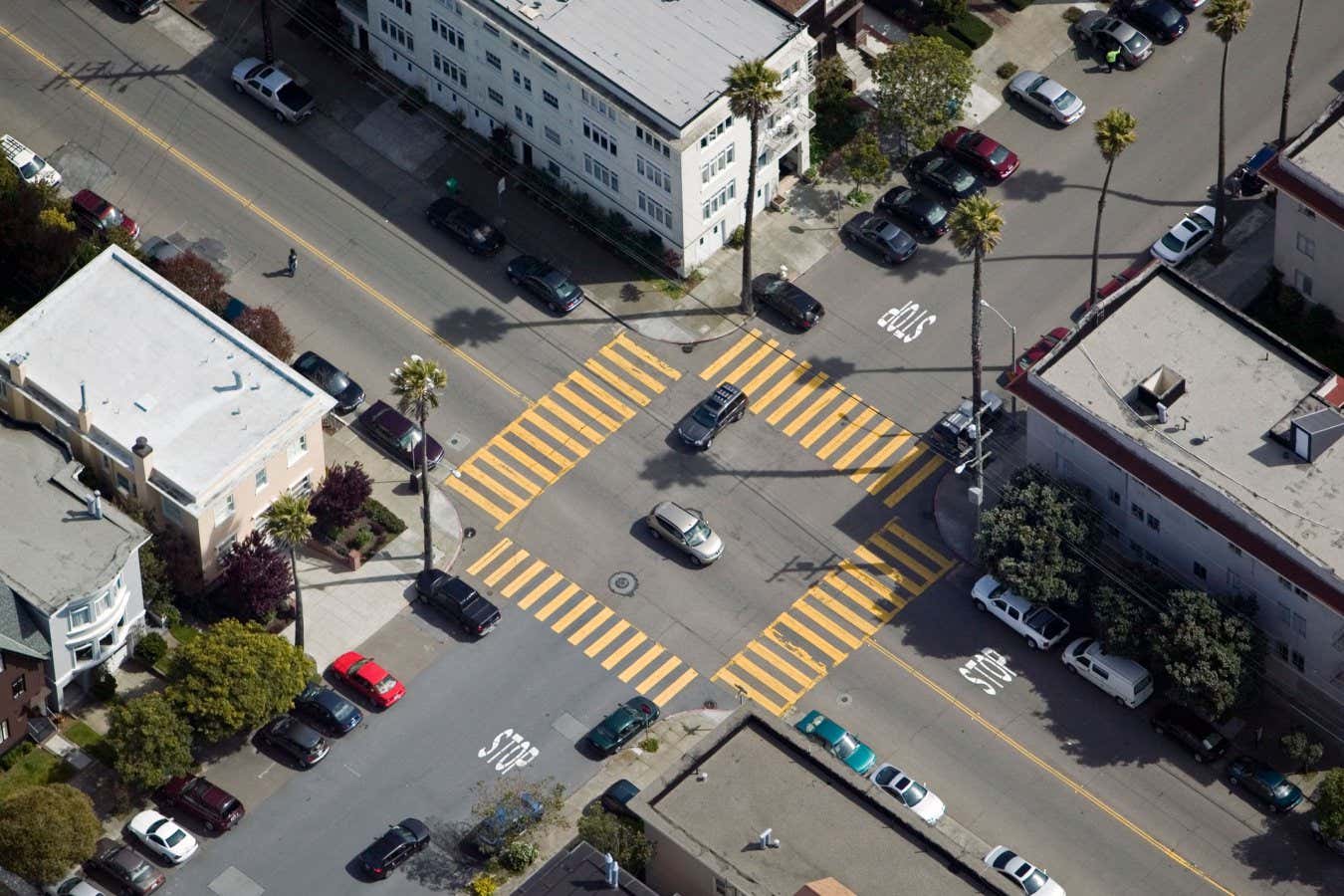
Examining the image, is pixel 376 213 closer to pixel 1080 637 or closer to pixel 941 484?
pixel 941 484

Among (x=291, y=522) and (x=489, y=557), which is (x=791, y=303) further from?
(x=291, y=522)

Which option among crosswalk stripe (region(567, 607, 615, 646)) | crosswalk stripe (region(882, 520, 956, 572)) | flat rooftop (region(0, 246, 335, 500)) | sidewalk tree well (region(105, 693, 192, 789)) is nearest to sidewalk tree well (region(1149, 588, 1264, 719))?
crosswalk stripe (region(882, 520, 956, 572))

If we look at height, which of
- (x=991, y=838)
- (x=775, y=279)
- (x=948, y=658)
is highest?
(x=775, y=279)

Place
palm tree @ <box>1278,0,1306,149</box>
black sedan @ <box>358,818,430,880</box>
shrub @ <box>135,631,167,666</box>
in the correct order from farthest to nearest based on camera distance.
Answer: palm tree @ <box>1278,0,1306,149</box> → shrub @ <box>135,631,167,666</box> → black sedan @ <box>358,818,430,880</box>

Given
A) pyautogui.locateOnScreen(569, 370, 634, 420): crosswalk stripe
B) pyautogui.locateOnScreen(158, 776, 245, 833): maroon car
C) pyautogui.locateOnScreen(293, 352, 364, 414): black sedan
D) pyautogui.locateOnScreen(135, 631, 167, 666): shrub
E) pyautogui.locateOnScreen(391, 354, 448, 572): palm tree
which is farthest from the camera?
pyautogui.locateOnScreen(569, 370, 634, 420): crosswalk stripe

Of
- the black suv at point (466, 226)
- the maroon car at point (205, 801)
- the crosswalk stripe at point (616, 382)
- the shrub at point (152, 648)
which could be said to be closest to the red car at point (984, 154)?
the crosswalk stripe at point (616, 382)

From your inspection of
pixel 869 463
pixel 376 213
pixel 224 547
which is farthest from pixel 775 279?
pixel 224 547

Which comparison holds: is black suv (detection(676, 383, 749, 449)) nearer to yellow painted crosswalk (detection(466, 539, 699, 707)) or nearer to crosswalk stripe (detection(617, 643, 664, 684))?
yellow painted crosswalk (detection(466, 539, 699, 707))
